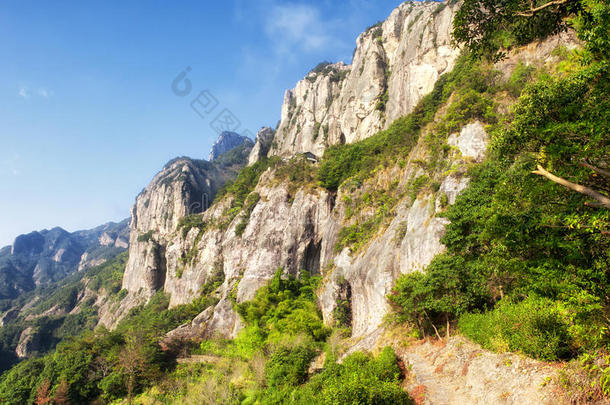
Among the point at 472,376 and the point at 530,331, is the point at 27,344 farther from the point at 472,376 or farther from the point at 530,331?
the point at 530,331

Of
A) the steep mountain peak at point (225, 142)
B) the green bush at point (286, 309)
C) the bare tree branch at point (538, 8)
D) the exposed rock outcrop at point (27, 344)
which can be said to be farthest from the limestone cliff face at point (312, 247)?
the steep mountain peak at point (225, 142)

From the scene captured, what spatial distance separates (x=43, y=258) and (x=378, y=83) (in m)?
234

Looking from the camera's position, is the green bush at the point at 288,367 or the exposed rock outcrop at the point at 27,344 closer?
the green bush at the point at 288,367

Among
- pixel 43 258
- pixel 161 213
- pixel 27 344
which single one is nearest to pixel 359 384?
pixel 161 213

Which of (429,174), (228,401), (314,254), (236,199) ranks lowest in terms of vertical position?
(228,401)

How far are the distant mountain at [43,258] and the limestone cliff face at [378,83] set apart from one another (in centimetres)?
13429

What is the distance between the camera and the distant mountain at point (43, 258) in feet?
481

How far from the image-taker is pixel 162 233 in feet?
292

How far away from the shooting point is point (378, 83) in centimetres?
6097

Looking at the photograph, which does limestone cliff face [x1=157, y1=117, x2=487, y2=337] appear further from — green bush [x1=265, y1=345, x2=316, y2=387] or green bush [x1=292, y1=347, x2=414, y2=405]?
green bush [x1=292, y1=347, x2=414, y2=405]

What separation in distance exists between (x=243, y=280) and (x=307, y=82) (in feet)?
249

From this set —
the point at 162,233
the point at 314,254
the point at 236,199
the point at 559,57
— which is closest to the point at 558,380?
the point at 559,57

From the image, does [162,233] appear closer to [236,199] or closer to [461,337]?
[236,199]

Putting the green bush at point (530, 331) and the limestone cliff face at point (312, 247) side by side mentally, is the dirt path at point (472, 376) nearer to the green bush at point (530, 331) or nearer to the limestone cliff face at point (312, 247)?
the green bush at point (530, 331)
